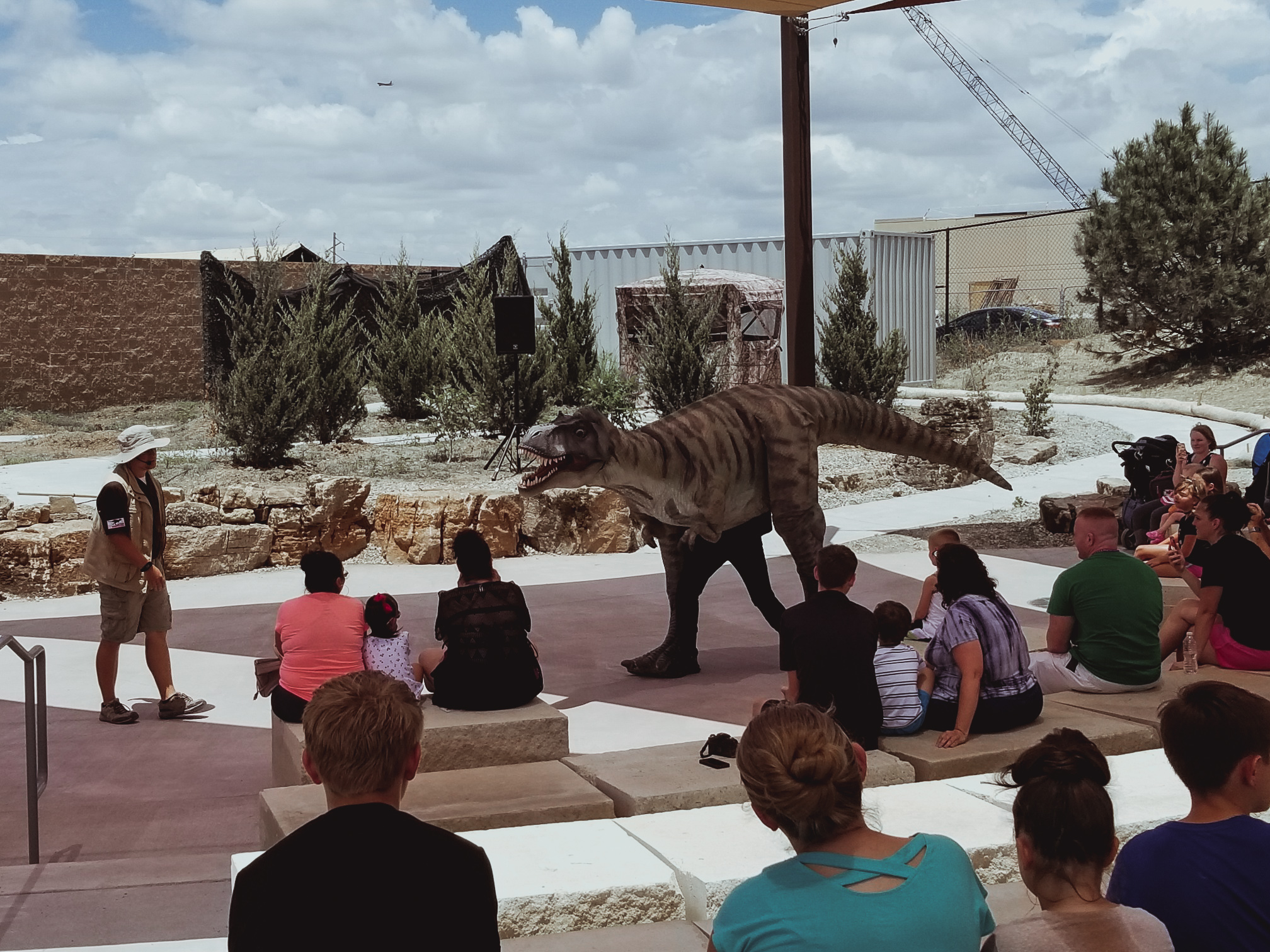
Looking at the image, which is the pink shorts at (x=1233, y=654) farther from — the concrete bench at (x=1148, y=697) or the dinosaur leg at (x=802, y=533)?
the dinosaur leg at (x=802, y=533)

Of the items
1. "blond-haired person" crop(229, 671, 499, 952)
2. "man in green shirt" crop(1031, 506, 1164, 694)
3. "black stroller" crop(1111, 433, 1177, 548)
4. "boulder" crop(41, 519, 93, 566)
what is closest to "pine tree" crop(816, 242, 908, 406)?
"black stroller" crop(1111, 433, 1177, 548)

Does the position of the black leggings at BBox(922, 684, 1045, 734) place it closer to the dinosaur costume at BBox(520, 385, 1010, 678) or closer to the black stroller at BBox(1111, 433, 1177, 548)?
the dinosaur costume at BBox(520, 385, 1010, 678)

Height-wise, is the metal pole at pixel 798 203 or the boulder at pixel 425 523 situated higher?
the metal pole at pixel 798 203

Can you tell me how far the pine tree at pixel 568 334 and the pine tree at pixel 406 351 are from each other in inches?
60.4

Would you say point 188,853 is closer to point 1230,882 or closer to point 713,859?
point 713,859

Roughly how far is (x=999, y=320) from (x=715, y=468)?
3023 centimetres

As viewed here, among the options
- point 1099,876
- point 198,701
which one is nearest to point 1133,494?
point 198,701

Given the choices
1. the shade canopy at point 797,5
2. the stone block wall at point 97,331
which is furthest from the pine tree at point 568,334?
the shade canopy at point 797,5

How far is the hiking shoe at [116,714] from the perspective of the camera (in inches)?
269

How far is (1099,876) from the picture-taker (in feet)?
7.97

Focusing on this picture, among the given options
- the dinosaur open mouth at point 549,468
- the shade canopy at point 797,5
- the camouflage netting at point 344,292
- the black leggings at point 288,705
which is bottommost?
the black leggings at point 288,705

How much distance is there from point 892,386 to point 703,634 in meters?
11.4

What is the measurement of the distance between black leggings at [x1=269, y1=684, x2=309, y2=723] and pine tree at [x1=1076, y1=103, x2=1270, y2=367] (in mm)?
22679

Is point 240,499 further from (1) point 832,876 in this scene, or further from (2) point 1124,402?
(2) point 1124,402
